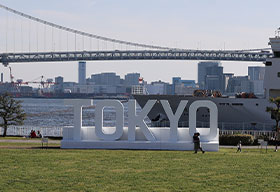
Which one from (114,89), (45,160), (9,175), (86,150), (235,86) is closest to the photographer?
(9,175)

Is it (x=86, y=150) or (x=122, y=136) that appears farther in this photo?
(x=122, y=136)

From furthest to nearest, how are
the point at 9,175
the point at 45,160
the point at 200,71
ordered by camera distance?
the point at 200,71, the point at 45,160, the point at 9,175

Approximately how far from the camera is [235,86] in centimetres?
8069

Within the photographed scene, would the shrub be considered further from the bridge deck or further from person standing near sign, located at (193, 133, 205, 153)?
the bridge deck

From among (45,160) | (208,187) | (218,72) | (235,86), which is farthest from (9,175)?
(218,72)

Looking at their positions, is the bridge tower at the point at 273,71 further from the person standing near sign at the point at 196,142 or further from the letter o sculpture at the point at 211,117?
the person standing near sign at the point at 196,142

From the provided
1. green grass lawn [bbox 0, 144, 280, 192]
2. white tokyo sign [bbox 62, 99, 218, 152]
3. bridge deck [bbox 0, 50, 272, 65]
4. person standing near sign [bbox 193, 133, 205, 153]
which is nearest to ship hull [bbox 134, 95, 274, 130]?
white tokyo sign [bbox 62, 99, 218, 152]

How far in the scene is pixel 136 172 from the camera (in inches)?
557

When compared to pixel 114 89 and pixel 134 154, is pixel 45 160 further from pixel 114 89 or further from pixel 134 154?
pixel 114 89

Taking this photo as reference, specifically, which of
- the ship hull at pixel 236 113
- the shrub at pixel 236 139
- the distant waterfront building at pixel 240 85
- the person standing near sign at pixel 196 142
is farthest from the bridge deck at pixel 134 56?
the person standing near sign at pixel 196 142

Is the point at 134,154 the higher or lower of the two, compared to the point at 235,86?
lower

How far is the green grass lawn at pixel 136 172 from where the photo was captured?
12352 mm

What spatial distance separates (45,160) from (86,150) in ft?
12.6

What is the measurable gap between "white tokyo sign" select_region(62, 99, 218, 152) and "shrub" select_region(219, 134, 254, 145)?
4295mm
